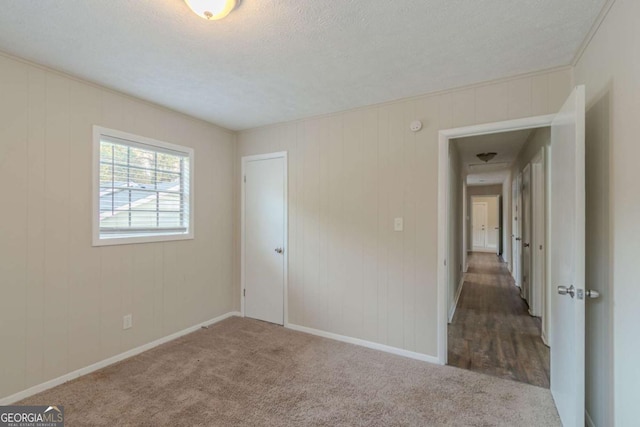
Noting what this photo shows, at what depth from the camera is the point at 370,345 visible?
3.07 m

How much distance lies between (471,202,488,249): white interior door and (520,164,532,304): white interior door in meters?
6.56

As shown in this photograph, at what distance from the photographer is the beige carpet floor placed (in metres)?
1.98

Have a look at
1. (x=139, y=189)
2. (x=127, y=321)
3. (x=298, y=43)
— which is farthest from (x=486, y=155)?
(x=127, y=321)

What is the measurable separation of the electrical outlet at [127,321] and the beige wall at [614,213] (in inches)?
138

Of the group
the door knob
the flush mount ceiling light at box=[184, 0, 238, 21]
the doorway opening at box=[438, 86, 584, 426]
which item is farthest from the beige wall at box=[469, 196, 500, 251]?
the flush mount ceiling light at box=[184, 0, 238, 21]

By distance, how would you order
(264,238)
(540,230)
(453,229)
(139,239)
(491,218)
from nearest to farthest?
(139,239) → (540,230) → (264,238) → (453,229) → (491,218)

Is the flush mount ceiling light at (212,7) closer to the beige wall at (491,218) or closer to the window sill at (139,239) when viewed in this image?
the window sill at (139,239)

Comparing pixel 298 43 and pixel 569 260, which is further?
pixel 298 43

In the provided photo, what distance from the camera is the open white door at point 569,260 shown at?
1610 millimetres

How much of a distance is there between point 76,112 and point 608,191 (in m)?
3.69

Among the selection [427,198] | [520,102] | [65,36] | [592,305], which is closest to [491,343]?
[592,305]

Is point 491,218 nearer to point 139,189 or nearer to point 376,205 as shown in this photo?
point 376,205

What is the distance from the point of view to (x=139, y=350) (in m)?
2.92

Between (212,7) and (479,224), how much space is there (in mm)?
11568
